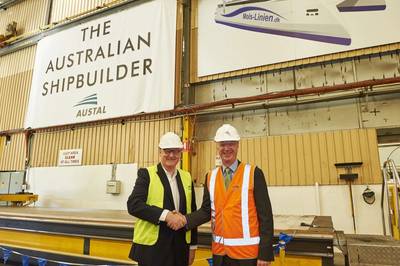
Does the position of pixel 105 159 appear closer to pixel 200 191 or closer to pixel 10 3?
pixel 200 191

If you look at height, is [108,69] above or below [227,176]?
above

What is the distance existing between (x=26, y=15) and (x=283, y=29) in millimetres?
8960

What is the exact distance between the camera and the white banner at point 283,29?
484 cm

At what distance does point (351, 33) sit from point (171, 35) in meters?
3.59

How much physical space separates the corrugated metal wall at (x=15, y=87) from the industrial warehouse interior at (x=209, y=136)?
0.83ft

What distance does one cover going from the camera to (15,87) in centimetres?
930

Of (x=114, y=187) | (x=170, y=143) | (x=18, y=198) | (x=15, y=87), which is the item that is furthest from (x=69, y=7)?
(x=170, y=143)

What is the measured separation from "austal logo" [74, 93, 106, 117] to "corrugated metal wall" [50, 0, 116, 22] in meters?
2.88

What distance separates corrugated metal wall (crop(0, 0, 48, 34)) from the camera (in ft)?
31.1

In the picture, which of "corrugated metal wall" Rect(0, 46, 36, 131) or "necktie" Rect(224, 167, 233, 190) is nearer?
"necktie" Rect(224, 167, 233, 190)

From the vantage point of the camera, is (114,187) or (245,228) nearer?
(245,228)

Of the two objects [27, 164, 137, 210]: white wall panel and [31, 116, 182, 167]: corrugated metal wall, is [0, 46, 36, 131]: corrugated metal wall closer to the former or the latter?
[31, 116, 182, 167]: corrugated metal wall

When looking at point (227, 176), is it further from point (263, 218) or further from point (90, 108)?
point (90, 108)

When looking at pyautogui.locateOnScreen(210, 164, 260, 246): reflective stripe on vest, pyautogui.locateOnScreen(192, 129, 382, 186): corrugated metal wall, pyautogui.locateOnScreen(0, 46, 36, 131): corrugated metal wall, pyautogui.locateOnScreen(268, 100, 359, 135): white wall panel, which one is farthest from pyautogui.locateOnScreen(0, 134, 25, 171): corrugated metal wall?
pyautogui.locateOnScreen(210, 164, 260, 246): reflective stripe on vest
